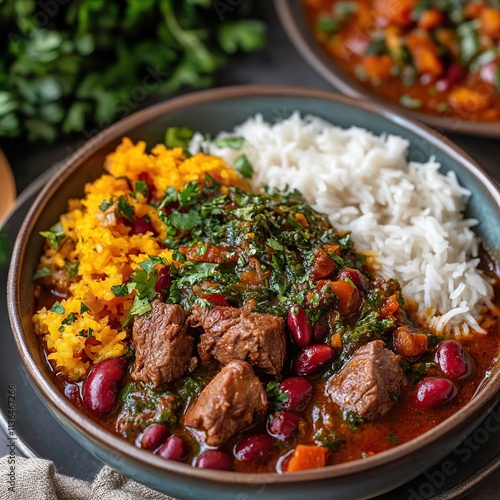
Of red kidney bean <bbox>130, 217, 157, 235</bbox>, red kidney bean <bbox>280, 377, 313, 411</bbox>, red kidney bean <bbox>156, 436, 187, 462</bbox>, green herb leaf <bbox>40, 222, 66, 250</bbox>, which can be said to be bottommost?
red kidney bean <bbox>156, 436, 187, 462</bbox>

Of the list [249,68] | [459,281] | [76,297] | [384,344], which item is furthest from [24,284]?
[249,68]

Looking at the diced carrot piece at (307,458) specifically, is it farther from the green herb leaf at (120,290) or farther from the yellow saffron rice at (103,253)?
the green herb leaf at (120,290)

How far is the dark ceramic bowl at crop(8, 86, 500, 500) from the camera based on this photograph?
3.46 m

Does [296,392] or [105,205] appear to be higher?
[105,205]

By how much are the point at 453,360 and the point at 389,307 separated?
1.54 feet

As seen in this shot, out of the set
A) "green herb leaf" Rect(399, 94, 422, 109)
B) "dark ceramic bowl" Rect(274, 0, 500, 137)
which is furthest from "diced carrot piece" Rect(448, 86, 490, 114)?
"dark ceramic bowl" Rect(274, 0, 500, 137)

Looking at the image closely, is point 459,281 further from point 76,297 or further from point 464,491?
point 76,297

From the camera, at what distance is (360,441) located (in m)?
3.81

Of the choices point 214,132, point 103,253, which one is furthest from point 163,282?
point 214,132

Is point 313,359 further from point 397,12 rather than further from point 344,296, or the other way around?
point 397,12

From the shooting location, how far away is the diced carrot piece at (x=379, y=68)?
6.91 metres

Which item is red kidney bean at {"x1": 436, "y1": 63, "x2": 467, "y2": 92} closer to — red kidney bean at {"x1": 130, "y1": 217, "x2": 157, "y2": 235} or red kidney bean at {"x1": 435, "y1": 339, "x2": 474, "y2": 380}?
red kidney bean at {"x1": 435, "y1": 339, "x2": 474, "y2": 380}

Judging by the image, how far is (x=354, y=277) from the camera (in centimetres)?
432

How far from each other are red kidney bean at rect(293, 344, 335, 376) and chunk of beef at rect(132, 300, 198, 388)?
58cm
